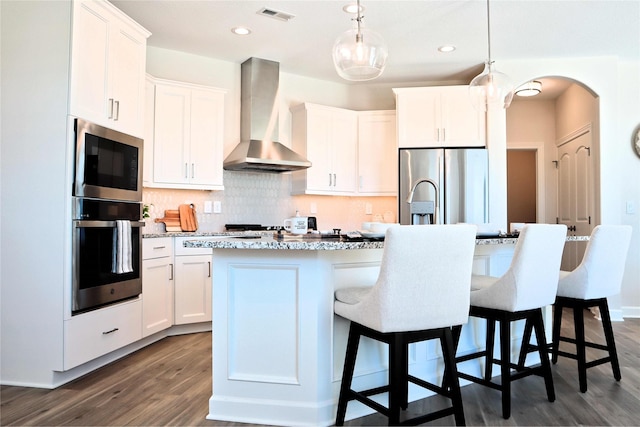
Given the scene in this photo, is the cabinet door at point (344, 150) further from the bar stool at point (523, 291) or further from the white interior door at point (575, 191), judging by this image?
the bar stool at point (523, 291)

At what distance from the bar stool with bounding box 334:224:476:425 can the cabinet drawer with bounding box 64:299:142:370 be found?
184 centimetres

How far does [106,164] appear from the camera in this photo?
3.05 m

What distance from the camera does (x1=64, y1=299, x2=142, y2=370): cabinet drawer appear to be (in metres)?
2.75

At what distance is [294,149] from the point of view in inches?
205

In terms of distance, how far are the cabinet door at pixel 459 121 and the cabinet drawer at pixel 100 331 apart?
345cm

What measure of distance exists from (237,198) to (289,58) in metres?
1.57

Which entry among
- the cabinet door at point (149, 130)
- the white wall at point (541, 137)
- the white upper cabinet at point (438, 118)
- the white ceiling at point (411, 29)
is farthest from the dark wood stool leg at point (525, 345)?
the white wall at point (541, 137)

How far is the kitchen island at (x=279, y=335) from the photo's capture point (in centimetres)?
218

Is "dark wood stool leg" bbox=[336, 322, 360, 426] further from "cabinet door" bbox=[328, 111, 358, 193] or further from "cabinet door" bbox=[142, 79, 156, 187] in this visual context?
"cabinet door" bbox=[328, 111, 358, 193]

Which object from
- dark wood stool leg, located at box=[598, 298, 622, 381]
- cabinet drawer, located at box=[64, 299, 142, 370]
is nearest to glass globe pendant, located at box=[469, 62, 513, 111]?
dark wood stool leg, located at box=[598, 298, 622, 381]

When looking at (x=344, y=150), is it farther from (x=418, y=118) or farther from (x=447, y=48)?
(x=447, y=48)

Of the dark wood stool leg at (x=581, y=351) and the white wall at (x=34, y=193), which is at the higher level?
the white wall at (x=34, y=193)

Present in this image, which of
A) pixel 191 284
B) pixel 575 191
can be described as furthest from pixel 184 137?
pixel 575 191

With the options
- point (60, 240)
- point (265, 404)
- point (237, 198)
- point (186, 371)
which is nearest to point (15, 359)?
point (60, 240)
